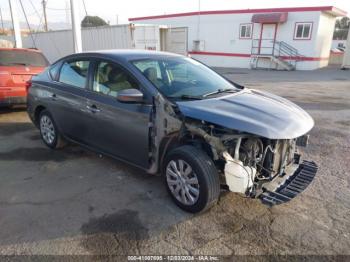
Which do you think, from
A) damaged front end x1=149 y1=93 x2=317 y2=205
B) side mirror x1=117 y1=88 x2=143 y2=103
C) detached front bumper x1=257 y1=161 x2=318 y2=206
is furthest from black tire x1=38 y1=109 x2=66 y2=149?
detached front bumper x1=257 y1=161 x2=318 y2=206

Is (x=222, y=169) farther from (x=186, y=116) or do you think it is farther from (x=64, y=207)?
(x=64, y=207)

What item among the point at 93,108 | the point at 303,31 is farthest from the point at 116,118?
the point at 303,31

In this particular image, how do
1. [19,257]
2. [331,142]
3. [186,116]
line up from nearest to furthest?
[19,257] < [186,116] < [331,142]

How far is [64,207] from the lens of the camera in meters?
3.24

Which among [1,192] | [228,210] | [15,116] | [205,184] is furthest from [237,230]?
[15,116]

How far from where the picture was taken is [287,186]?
3.05m

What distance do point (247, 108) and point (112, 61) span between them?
1.79 m

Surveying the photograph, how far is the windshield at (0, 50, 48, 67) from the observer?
7.06 m

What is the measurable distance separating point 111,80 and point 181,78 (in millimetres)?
891

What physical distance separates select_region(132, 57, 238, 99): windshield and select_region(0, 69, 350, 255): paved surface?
1232mm

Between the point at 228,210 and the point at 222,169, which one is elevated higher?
the point at 222,169

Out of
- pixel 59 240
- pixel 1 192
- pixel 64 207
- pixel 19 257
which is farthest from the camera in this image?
pixel 1 192

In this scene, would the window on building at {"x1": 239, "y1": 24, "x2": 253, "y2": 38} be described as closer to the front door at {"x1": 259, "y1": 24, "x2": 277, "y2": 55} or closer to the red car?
the front door at {"x1": 259, "y1": 24, "x2": 277, "y2": 55}

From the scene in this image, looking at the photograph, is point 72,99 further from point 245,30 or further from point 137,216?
point 245,30
